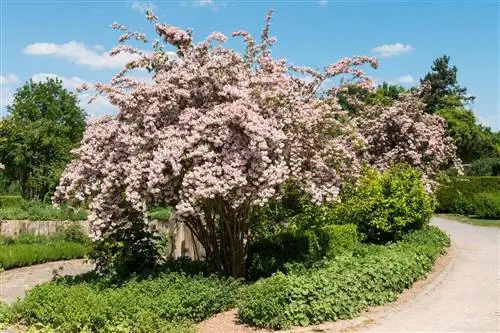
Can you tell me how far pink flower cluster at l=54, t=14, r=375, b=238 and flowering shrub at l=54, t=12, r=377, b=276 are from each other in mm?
19

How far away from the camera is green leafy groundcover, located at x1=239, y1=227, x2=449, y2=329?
339 inches

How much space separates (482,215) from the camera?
27.8 metres

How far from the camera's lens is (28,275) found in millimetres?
15836

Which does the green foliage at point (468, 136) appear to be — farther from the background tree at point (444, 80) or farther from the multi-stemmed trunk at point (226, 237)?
the multi-stemmed trunk at point (226, 237)

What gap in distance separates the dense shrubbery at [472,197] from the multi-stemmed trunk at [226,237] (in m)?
18.9

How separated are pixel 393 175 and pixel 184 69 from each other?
9038 millimetres

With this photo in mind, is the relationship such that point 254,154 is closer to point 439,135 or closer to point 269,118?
point 269,118

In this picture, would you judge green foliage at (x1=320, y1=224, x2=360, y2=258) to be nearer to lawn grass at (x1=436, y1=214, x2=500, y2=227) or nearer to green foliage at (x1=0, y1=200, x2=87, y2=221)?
green foliage at (x1=0, y1=200, x2=87, y2=221)

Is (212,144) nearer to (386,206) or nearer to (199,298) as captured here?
(199,298)

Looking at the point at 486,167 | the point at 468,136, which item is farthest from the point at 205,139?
the point at 468,136

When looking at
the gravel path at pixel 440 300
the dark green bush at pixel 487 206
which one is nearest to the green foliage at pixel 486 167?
the dark green bush at pixel 487 206

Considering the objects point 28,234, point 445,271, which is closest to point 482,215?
point 445,271

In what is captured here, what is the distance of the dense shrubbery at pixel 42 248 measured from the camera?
56.2ft

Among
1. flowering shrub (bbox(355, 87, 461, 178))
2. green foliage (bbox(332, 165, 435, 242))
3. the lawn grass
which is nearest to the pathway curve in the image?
green foliage (bbox(332, 165, 435, 242))
